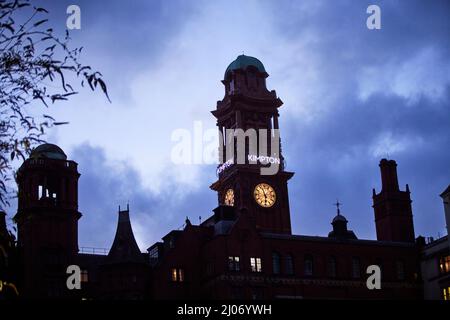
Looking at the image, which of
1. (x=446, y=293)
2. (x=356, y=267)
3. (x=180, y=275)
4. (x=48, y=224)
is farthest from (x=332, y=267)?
(x=48, y=224)

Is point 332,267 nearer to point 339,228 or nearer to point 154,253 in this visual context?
point 339,228

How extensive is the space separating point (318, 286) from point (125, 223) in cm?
2714

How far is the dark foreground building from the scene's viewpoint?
109 meters

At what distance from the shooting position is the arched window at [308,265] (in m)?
116

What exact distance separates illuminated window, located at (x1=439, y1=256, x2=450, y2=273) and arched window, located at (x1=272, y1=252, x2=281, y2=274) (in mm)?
22182

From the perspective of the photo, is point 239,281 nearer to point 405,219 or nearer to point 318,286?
point 318,286

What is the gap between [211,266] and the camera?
110m

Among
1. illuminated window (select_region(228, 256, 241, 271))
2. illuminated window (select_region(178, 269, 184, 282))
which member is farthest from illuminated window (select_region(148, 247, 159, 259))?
illuminated window (select_region(228, 256, 241, 271))

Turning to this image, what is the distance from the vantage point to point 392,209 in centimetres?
13275

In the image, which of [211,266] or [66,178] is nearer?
[211,266]

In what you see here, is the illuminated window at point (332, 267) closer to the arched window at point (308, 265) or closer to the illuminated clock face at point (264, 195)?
the arched window at point (308, 265)

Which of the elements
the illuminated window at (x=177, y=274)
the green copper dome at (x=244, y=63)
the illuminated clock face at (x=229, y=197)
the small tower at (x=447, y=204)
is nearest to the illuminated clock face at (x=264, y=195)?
the illuminated clock face at (x=229, y=197)

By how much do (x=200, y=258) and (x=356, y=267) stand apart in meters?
22.8
